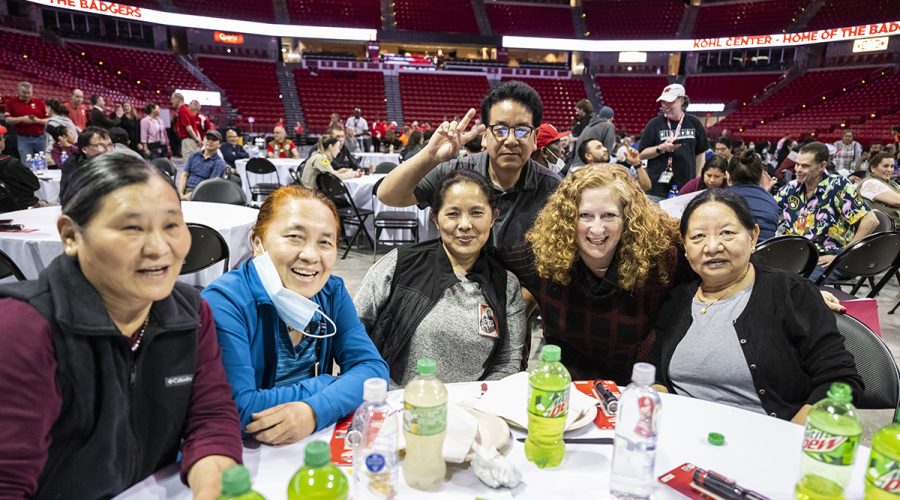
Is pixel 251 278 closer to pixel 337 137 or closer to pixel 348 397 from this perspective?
pixel 348 397

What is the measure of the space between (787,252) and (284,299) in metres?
2.93

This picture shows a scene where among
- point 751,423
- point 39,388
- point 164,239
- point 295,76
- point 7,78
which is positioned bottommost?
point 751,423

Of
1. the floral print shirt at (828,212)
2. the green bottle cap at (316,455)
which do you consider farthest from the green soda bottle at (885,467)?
the floral print shirt at (828,212)

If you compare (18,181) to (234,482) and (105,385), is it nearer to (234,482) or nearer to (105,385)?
(105,385)

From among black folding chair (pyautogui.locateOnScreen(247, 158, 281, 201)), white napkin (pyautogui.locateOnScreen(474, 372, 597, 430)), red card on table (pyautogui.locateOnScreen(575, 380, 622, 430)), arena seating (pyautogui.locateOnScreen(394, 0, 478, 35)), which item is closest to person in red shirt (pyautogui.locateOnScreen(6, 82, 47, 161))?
black folding chair (pyautogui.locateOnScreen(247, 158, 281, 201))

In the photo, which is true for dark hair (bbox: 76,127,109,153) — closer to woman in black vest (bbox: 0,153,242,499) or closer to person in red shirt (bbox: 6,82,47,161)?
woman in black vest (bbox: 0,153,242,499)

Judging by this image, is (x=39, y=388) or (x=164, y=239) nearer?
(x=39, y=388)

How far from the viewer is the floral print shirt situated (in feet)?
12.2

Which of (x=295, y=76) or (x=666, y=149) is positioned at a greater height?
(x=295, y=76)

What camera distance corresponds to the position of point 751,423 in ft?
4.27

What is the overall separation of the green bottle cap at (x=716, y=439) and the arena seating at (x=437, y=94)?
20.6 m

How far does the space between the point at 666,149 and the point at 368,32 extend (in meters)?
18.6

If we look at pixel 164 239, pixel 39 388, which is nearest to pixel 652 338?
pixel 164 239

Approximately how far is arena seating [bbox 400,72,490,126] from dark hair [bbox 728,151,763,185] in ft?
60.4
